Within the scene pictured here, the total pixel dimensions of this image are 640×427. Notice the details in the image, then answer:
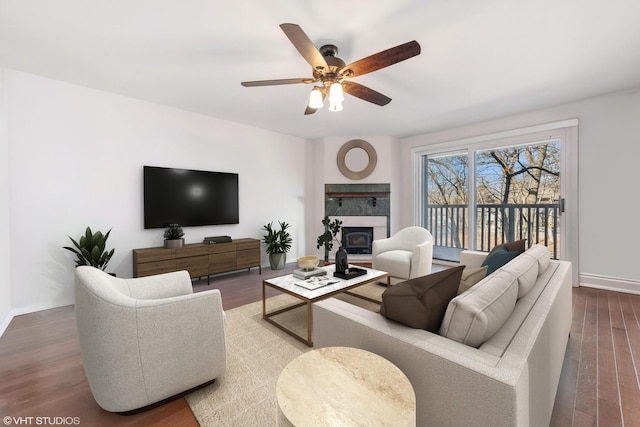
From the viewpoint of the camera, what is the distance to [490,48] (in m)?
2.27

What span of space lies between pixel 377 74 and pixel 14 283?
4221 millimetres

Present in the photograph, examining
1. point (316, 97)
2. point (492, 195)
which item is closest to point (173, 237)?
point (316, 97)

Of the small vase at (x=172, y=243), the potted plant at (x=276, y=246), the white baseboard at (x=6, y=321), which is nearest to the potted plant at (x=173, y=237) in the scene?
the small vase at (x=172, y=243)

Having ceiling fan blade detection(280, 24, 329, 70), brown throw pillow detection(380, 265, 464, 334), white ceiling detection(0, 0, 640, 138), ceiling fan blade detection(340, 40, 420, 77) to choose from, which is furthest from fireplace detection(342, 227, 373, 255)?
brown throw pillow detection(380, 265, 464, 334)

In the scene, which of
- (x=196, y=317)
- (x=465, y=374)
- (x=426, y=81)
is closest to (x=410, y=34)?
(x=426, y=81)

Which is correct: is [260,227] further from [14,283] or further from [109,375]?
[109,375]

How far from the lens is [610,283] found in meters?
3.30

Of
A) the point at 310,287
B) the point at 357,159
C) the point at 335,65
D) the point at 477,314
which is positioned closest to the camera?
the point at 477,314

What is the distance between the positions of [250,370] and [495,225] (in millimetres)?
4387

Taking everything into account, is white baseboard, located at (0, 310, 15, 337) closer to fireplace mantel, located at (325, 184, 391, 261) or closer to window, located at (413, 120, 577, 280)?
fireplace mantel, located at (325, 184, 391, 261)

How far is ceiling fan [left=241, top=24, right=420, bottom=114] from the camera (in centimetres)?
169

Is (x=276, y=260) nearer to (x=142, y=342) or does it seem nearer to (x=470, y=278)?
(x=142, y=342)

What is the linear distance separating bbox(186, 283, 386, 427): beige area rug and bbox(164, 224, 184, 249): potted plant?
1.33 m

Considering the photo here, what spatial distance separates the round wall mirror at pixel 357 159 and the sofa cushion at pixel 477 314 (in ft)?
13.5
